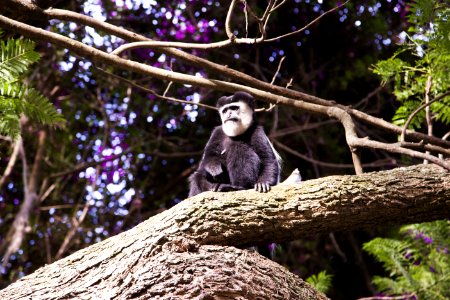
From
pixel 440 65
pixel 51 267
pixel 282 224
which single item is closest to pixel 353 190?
pixel 282 224

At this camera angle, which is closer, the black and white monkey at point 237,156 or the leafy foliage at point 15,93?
the leafy foliage at point 15,93

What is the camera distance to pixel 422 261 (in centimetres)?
412

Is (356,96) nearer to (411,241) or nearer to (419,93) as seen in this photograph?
(411,241)

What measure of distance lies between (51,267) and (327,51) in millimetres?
3856

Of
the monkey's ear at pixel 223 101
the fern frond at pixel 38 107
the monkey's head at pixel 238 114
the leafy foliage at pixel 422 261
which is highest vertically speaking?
the monkey's ear at pixel 223 101

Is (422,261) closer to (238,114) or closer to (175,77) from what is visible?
(238,114)

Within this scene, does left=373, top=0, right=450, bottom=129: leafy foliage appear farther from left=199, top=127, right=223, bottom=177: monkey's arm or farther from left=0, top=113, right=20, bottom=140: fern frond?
left=0, top=113, right=20, bottom=140: fern frond

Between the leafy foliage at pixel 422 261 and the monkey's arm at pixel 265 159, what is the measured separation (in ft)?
3.13

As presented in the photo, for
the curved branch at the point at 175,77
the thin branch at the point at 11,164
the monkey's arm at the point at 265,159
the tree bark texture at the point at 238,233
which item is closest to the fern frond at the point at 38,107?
the curved branch at the point at 175,77

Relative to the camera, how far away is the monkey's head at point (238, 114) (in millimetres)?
3412

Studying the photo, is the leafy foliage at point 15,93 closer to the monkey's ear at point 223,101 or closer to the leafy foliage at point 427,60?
the monkey's ear at point 223,101

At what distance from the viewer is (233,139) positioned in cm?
344

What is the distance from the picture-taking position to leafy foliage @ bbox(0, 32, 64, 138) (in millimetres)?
2307

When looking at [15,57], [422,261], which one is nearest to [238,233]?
[15,57]
